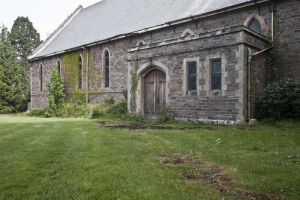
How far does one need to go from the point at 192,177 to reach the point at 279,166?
181cm

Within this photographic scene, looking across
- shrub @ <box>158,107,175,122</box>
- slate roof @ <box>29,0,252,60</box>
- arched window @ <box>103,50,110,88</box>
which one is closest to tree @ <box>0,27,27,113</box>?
slate roof @ <box>29,0,252,60</box>

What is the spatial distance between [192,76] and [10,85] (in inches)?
1052

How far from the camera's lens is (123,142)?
9.14m

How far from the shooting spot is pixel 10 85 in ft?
116

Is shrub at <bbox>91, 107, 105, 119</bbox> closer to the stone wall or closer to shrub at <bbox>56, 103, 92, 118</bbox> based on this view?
shrub at <bbox>56, 103, 92, 118</bbox>

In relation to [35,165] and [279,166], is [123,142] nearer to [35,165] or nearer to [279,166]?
[35,165]

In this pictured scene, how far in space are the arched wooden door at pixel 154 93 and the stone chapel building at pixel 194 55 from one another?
51 mm

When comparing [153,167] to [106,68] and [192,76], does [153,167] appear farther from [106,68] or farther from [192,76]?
[106,68]

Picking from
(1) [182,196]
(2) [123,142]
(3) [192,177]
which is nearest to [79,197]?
(1) [182,196]

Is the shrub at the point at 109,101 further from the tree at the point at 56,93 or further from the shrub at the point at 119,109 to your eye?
the tree at the point at 56,93

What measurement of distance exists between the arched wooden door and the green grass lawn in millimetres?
6639

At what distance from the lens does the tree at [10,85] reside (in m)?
34.6

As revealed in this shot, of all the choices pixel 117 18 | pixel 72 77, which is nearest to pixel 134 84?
pixel 117 18

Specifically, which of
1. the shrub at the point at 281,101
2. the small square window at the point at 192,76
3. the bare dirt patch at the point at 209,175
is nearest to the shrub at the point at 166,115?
the small square window at the point at 192,76
